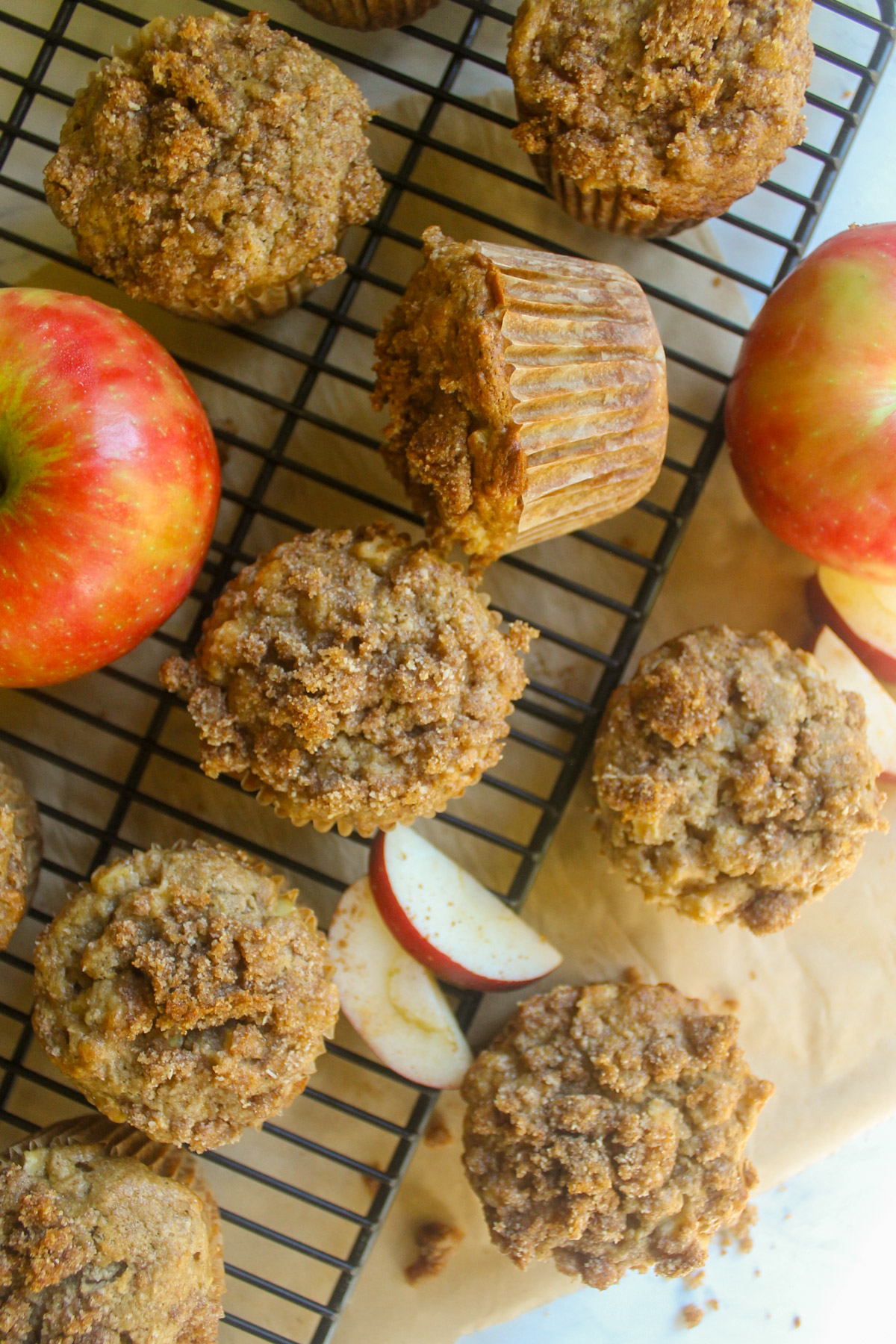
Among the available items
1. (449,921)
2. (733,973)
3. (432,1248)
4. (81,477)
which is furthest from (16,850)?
(733,973)

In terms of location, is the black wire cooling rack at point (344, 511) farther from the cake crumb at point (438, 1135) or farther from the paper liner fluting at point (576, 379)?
the paper liner fluting at point (576, 379)

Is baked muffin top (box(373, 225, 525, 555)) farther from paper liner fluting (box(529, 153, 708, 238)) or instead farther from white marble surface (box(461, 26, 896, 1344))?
white marble surface (box(461, 26, 896, 1344))

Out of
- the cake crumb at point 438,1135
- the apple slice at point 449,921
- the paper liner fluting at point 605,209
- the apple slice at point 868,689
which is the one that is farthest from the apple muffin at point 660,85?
the cake crumb at point 438,1135

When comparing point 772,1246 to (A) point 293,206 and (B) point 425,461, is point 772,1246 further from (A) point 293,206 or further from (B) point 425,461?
(A) point 293,206

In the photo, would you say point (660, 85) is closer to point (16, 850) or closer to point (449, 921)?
point (449, 921)

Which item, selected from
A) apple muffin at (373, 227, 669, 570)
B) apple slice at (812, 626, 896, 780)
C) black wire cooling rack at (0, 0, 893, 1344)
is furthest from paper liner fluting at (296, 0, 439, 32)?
apple slice at (812, 626, 896, 780)

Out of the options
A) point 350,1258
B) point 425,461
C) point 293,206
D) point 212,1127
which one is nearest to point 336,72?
point 293,206
